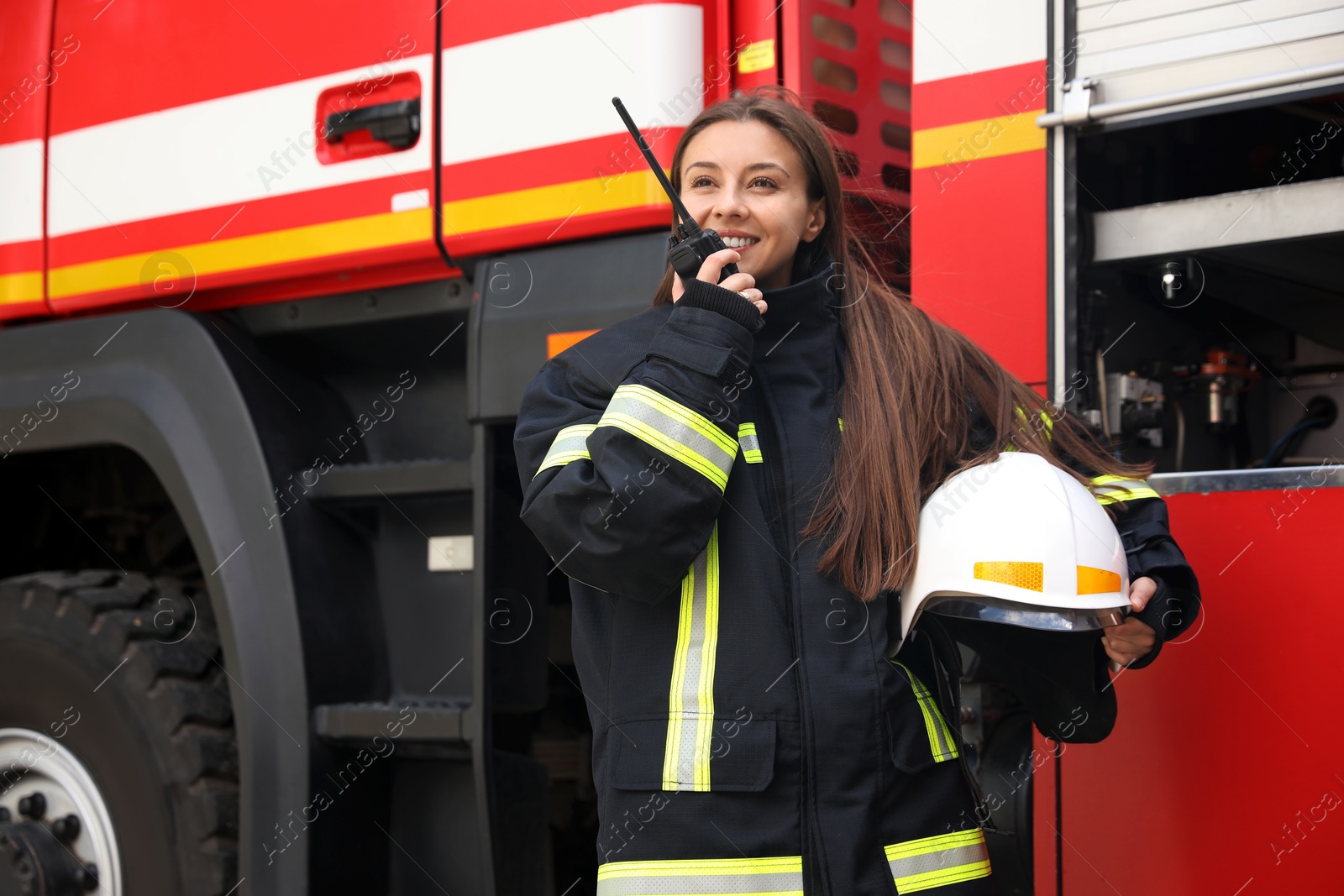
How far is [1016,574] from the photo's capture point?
4.82ft

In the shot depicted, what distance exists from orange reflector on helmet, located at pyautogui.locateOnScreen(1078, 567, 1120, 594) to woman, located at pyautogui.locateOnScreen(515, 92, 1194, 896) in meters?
0.07

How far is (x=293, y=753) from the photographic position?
2.22m

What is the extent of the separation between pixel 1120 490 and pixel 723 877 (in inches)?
27.5

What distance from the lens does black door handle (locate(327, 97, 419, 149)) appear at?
2188 millimetres

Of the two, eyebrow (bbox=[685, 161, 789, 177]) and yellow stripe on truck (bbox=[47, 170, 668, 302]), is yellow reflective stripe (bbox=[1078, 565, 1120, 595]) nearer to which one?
eyebrow (bbox=[685, 161, 789, 177])

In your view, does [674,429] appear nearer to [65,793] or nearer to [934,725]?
[934,725]

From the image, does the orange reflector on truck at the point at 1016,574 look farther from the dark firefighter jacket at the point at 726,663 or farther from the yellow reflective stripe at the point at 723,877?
the yellow reflective stripe at the point at 723,877

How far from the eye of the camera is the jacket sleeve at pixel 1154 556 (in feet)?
5.03

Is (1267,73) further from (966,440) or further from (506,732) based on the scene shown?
(506,732)

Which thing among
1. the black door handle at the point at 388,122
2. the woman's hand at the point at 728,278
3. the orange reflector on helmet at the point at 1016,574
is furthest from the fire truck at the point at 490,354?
the woman's hand at the point at 728,278

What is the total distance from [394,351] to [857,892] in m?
1.43

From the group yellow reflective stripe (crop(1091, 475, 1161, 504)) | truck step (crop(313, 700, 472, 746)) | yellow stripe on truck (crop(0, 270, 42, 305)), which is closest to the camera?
yellow reflective stripe (crop(1091, 475, 1161, 504))

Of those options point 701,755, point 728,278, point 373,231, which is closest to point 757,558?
point 701,755

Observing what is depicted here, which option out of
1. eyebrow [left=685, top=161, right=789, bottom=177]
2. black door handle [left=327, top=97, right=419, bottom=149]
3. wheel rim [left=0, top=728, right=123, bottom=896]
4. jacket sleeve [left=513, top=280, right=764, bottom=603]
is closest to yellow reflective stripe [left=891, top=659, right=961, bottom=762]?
jacket sleeve [left=513, top=280, right=764, bottom=603]
